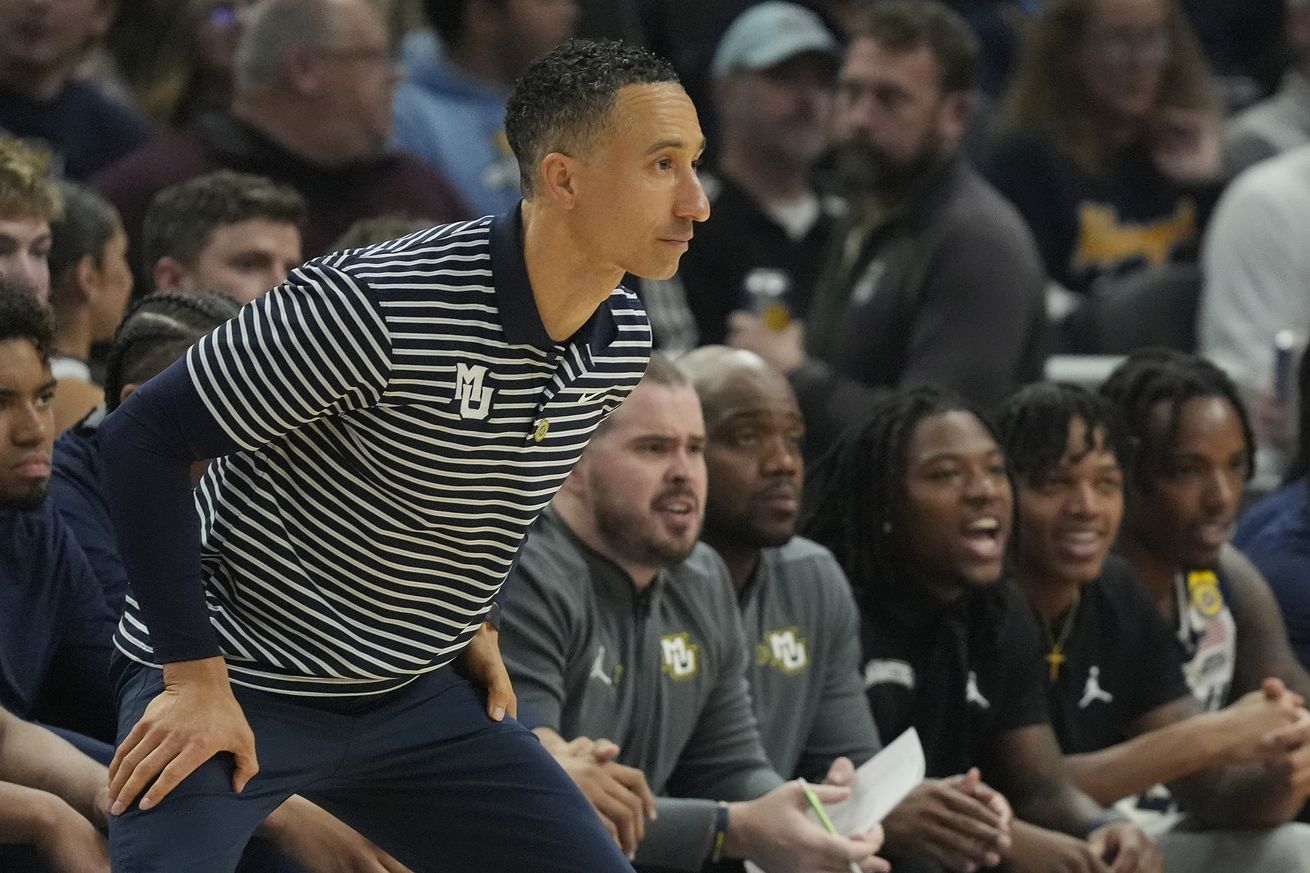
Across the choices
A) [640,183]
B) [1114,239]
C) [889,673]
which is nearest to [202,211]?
[889,673]

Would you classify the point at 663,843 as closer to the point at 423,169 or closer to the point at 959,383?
the point at 959,383

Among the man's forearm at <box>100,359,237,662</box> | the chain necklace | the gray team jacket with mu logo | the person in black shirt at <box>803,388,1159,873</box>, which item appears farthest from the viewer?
the chain necklace

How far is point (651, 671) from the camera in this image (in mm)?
3773

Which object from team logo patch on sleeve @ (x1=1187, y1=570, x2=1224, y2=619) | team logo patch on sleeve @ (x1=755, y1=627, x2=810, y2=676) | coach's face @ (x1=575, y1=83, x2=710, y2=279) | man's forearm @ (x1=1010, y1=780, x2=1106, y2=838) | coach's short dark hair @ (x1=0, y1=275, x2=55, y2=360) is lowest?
man's forearm @ (x1=1010, y1=780, x2=1106, y2=838)

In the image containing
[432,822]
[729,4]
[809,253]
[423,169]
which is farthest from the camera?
[729,4]

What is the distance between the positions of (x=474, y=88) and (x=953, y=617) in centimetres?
250

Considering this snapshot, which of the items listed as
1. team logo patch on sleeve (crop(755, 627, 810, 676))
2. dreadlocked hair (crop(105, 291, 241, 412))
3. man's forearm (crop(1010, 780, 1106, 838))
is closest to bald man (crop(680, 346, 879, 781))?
team logo patch on sleeve (crop(755, 627, 810, 676))

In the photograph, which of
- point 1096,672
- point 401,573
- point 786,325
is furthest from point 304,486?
point 786,325

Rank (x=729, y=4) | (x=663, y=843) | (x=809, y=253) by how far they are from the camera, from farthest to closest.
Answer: (x=729, y=4), (x=809, y=253), (x=663, y=843)

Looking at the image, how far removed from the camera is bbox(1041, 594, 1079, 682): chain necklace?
4.45 m

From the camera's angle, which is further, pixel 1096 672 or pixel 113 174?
pixel 113 174

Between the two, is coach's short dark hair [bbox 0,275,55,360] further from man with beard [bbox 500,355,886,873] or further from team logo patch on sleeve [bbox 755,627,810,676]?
team logo patch on sleeve [bbox 755,627,810,676]

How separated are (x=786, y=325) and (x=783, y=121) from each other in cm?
119

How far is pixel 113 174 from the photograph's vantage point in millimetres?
5168
